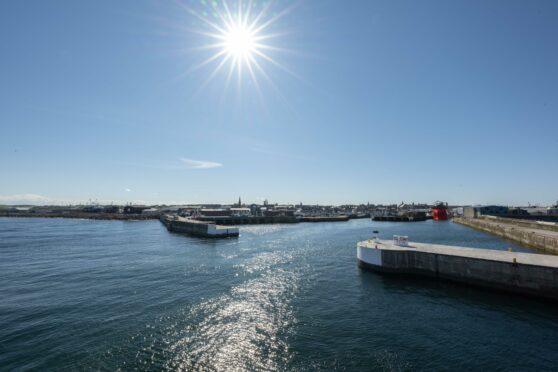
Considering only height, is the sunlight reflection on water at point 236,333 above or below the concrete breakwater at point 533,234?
below

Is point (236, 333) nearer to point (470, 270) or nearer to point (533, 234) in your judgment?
point (470, 270)

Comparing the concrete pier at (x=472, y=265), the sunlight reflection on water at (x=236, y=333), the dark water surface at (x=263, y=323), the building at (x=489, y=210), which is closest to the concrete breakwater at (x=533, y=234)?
the concrete pier at (x=472, y=265)

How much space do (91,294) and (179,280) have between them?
25.4 ft

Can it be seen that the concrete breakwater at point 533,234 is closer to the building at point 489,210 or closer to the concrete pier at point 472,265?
the concrete pier at point 472,265

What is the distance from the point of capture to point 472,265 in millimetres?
25078

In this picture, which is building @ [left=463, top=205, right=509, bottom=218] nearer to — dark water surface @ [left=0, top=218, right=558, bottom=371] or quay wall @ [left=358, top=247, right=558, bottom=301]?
quay wall @ [left=358, top=247, right=558, bottom=301]

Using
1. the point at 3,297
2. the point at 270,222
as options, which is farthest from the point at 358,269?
the point at 270,222

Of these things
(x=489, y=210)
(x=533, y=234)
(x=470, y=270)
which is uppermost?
(x=489, y=210)

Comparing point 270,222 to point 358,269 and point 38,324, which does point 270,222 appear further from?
point 38,324

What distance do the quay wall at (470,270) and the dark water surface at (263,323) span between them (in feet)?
3.85

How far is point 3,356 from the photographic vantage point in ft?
46.3

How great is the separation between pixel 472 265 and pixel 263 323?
20.7 m

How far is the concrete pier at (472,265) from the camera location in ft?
71.1

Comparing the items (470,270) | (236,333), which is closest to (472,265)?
(470,270)
